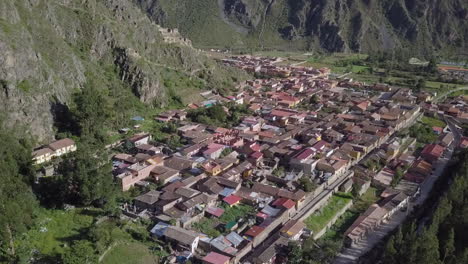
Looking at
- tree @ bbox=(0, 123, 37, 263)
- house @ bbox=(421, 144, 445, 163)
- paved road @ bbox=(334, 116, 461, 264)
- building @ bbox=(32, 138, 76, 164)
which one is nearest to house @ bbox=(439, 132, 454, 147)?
house @ bbox=(421, 144, 445, 163)

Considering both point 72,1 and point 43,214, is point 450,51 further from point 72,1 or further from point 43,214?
point 43,214

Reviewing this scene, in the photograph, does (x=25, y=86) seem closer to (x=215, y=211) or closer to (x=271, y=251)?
(x=215, y=211)

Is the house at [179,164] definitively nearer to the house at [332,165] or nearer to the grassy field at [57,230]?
the grassy field at [57,230]

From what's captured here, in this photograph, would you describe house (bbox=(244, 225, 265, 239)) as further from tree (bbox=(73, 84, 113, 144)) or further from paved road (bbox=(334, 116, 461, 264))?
tree (bbox=(73, 84, 113, 144))

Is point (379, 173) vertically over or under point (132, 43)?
under

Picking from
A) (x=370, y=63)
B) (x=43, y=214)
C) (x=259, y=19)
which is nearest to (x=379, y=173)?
(x=43, y=214)

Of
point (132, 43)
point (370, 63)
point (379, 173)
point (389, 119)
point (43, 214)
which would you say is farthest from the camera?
point (370, 63)

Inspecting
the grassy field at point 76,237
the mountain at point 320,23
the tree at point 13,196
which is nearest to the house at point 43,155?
the tree at point 13,196
